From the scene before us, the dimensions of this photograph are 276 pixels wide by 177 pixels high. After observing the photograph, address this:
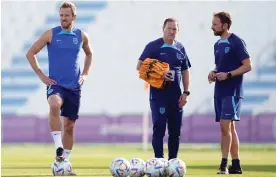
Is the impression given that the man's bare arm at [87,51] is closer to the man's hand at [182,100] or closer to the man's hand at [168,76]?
the man's hand at [168,76]

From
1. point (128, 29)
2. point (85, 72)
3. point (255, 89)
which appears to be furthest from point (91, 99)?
point (85, 72)

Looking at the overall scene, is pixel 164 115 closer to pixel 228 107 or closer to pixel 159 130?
pixel 159 130

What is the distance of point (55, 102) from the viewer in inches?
509

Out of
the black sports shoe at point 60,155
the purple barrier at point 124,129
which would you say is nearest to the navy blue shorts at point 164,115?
the black sports shoe at point 60,155

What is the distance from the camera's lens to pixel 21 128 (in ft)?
131

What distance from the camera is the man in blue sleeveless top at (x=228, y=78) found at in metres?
13.4

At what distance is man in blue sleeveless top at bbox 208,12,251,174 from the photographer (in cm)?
1336

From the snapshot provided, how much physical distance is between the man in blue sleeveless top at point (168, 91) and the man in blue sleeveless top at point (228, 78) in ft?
1.54

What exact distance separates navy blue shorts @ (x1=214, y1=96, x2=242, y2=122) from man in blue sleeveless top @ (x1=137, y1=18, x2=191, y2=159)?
0.48 m

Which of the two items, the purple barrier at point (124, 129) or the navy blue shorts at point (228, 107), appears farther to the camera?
the purple barrier at point (124, 129)

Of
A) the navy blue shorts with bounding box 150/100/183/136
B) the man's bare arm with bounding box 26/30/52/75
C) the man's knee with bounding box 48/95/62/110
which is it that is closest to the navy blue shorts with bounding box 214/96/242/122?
the navy blue shorts with bounding box 150/100/183/136

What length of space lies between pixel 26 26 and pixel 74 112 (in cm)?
3503

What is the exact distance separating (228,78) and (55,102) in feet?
7.61

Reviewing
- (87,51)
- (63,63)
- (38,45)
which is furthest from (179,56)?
(38,45)
